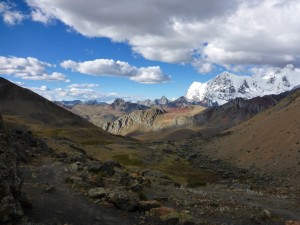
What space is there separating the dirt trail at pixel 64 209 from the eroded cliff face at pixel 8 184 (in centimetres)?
180

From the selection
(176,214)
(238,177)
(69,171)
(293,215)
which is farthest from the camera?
(238,177)

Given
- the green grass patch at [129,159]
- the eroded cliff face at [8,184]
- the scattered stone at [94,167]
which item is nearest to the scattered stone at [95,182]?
the scattered stone at [94,167]

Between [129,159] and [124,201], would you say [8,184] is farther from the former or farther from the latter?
[129,159]

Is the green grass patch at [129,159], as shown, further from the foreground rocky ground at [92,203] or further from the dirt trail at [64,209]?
the dirt trail at [64,209]

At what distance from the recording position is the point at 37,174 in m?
39.0

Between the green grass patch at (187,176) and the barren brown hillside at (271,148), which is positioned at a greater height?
the barren brown hillside at (271,148)

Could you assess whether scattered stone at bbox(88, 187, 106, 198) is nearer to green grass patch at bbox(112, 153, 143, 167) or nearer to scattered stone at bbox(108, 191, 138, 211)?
scattered stone at bbox(108, 191, 138, 211)

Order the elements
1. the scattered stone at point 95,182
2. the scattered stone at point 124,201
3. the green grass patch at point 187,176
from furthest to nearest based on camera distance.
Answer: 1. the green grass patch at point 187,176
2. the scattered stone at point 95,182
3. the scattered stone at point 124,201

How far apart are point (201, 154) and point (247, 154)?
38.7m

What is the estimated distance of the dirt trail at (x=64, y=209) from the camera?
82.0ft

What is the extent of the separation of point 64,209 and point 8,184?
19.1 ft

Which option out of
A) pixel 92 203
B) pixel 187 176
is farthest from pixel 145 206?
pixel 187 176

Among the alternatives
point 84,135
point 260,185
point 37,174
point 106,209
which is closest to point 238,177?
point 260,185

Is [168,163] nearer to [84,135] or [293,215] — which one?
[293,215]
